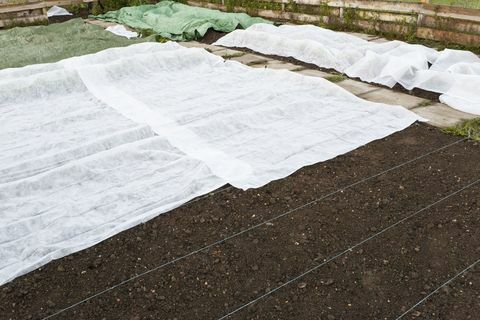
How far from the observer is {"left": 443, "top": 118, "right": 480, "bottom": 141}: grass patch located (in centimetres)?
360

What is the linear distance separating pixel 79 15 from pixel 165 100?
7.00m

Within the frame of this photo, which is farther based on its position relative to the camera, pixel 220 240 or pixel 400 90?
pixel 400 90

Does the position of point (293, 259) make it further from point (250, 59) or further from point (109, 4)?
point (109, 4)

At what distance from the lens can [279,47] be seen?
6148mm

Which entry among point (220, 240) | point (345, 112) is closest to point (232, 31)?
point (345, 112)

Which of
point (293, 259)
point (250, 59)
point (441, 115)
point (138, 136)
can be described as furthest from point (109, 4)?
point (293, 259)

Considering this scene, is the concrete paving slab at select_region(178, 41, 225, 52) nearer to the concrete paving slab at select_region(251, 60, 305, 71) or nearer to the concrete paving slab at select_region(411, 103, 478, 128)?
the concrete paving slab at select_region(251, 60, 305, 71)

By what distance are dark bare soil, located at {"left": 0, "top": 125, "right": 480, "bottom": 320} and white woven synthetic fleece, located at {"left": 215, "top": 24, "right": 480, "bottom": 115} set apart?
58.3 inches

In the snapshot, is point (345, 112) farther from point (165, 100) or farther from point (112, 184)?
point (112, 184)

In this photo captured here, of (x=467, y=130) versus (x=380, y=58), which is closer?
(x=467, y=130)

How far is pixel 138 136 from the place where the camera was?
367 centimetres

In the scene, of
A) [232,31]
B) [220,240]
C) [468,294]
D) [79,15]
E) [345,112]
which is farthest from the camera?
[79,15]

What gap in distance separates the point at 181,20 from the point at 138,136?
14.8 feet

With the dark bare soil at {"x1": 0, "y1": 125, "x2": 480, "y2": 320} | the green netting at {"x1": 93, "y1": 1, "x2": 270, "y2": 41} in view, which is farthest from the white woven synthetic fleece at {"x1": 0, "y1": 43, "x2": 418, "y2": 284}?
the green netting at {"x1": 93, "y1": 1, "x2": 270, "y2": 41}
